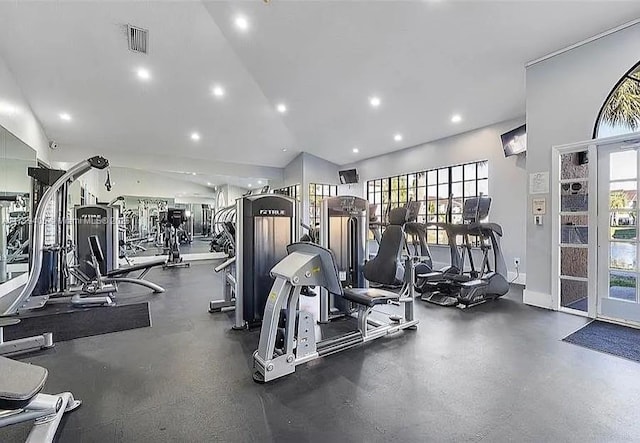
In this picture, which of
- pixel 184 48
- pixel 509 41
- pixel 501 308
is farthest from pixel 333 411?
pixel 184 48

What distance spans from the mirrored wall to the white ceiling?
1.26 metres

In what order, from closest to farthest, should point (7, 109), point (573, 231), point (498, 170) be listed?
point (573, 231), point (7, 109), point (498, 170)

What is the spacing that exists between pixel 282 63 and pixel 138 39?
7.44 feet

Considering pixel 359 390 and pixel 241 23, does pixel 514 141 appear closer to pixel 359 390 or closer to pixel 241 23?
pixel 241 23

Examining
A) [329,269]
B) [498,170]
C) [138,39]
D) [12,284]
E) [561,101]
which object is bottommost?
[12,284]

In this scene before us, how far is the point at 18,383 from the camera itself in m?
1.31

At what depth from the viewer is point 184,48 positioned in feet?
17.3

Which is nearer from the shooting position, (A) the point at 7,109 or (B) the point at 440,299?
(B) the point at 440,299

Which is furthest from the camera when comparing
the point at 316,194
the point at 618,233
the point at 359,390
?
the point at 316,194

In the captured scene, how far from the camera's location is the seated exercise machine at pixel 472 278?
4426 millimetres

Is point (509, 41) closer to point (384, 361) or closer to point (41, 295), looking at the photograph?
point (384, 361)

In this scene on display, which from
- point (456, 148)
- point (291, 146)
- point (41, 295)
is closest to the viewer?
point (41, 295)

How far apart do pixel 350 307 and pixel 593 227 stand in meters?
3.14

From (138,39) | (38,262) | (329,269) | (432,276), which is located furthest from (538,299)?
(138,39)
